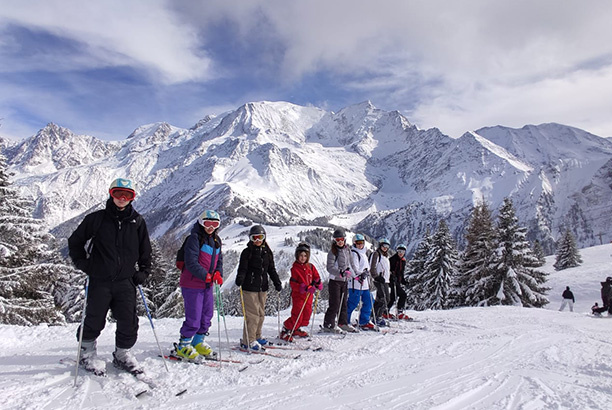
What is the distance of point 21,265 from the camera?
12906 mm

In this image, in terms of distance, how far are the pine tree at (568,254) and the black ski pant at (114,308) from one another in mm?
46907

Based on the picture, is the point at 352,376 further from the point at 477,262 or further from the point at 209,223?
the point at 477,262

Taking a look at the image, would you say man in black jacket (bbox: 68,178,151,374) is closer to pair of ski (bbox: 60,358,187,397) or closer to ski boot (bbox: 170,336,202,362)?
pair of ski (bbox: 60,358,187,397)

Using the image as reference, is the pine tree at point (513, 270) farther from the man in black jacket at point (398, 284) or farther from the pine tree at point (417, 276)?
the man in black jacket at point (398, 284)

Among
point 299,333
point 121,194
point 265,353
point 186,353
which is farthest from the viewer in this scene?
point 299,333

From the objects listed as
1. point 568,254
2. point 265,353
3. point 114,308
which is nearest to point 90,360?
point 114,308

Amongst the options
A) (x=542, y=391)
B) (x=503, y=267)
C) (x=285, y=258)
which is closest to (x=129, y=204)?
(x=542, y=391)

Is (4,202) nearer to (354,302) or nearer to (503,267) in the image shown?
(354,302)

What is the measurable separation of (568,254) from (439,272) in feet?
89.2

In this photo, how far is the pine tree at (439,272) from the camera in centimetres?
2481

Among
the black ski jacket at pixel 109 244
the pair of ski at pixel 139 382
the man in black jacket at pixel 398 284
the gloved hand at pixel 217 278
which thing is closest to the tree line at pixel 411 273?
the man in black jacket at pixel 398 284

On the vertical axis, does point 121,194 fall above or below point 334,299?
above

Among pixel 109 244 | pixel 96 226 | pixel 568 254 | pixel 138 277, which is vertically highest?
pixel 96 226

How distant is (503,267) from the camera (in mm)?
20797
